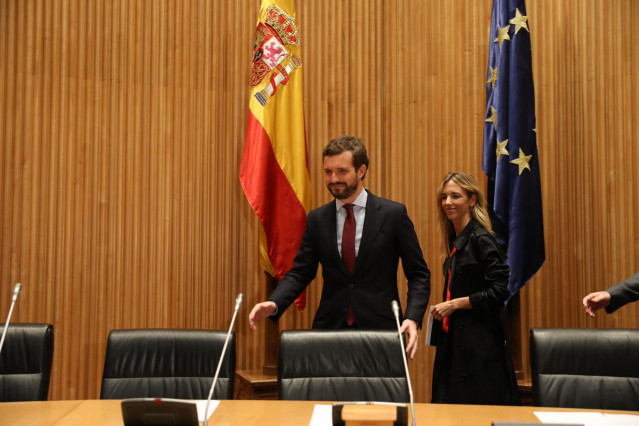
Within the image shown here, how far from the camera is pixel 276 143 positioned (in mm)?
3473

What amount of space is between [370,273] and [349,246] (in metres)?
0.15

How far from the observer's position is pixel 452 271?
8.59ft

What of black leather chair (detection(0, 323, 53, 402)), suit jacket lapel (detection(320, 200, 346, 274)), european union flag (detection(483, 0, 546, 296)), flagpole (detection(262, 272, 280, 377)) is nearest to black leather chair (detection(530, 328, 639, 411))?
suit jacket lapel (detection(320, 200, 346, 274))

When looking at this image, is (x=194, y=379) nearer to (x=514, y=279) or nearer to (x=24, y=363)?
(x=24, y=363)

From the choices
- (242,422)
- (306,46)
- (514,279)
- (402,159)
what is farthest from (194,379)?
(306,46)

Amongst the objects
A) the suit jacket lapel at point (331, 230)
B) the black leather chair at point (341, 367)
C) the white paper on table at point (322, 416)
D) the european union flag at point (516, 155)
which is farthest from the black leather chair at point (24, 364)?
the european union flag at point (516, 155)

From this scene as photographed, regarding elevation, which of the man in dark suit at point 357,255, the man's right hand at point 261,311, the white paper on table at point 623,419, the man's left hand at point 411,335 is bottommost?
the white paper on table at point 623,419

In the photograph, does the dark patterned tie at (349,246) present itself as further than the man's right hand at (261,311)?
Yes

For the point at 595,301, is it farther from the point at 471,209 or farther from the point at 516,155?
the point at 516,155

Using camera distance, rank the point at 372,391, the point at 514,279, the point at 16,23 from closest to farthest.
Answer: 1. the point at 372,391
2. the point at 514,279
3. the point at 16,23

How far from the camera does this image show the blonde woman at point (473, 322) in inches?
96.7

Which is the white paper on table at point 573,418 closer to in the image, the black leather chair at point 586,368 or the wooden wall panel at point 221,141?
the black leather chair at point 586,368

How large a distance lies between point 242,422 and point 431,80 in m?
2.67

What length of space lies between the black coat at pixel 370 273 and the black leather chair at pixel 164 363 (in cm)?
45
